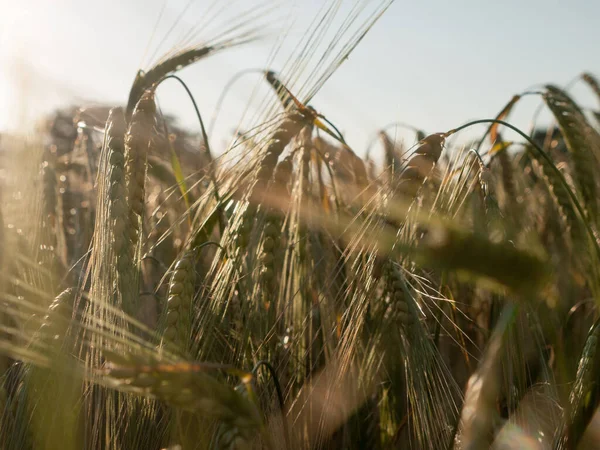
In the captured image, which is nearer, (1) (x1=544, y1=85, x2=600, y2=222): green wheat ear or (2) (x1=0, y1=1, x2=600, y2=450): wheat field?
(2) (x1=0, y1=1, x2=600, y2=450): wheat field

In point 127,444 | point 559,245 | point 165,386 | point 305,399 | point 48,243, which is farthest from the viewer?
point 559,245

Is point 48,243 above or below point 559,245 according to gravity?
above

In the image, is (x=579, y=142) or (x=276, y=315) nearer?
(x=276, y=315)

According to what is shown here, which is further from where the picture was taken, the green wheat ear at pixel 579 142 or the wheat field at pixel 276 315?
the green wheat ear at pixel 579 142

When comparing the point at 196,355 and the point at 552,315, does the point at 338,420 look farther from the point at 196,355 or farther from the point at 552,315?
the point at 552,315

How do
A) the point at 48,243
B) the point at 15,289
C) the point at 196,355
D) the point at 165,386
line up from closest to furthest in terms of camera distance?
the point at 165,386 < the point at 196,355 < the point at 15,289 < the point at 48,243

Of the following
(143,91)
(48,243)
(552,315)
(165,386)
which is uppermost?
(143,91)

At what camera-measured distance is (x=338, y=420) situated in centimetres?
127

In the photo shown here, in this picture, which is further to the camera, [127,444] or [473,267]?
[127,444]

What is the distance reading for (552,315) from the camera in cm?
160

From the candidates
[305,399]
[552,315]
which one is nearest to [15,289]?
[305,399]

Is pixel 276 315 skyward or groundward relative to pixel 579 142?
groundward

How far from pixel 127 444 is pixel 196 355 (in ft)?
0.61

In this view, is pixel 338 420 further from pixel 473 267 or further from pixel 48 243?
pixel 473 267
